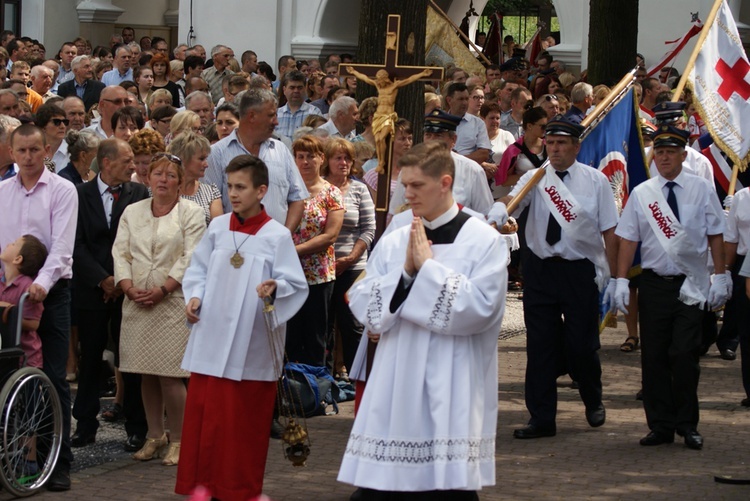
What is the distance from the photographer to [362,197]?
33.8ft

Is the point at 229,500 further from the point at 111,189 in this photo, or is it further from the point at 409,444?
the point at 111,189

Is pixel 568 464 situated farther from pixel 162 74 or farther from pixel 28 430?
pixel 162 74

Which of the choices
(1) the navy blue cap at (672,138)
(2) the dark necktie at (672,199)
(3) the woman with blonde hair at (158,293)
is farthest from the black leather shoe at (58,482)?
(1) the navy blue cap at (672,138)

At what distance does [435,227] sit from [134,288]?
261 centimetres

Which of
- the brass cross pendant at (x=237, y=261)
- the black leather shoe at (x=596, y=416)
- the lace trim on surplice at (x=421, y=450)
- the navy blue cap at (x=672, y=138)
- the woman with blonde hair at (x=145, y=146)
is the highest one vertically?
the navy blue cap at (x=672, y=138)

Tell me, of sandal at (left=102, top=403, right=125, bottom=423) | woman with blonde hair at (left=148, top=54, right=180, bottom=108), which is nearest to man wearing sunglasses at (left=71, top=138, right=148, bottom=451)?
sandal at (left=102, top=403, right=125, bottom=423)

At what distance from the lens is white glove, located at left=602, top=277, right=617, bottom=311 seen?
29.5 ft

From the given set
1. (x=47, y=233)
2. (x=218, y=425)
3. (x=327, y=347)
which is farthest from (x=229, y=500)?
(x=327, y=347)

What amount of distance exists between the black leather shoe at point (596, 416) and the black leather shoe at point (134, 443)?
2982 mm

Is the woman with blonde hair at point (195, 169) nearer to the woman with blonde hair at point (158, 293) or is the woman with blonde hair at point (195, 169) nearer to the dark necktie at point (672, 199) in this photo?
the woman with blonde hair at point (158, 293)

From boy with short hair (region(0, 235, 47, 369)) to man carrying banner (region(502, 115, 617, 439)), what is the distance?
321cm

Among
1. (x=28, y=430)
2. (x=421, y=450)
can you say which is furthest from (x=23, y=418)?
(x=421, y=450)

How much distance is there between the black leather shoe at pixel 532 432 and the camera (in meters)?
9.00

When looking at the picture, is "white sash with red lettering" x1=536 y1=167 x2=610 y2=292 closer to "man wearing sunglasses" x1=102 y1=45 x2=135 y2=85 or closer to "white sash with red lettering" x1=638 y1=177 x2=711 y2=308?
"white sash with red lettering" x1=638 y1=177 x2=711 y2=308
